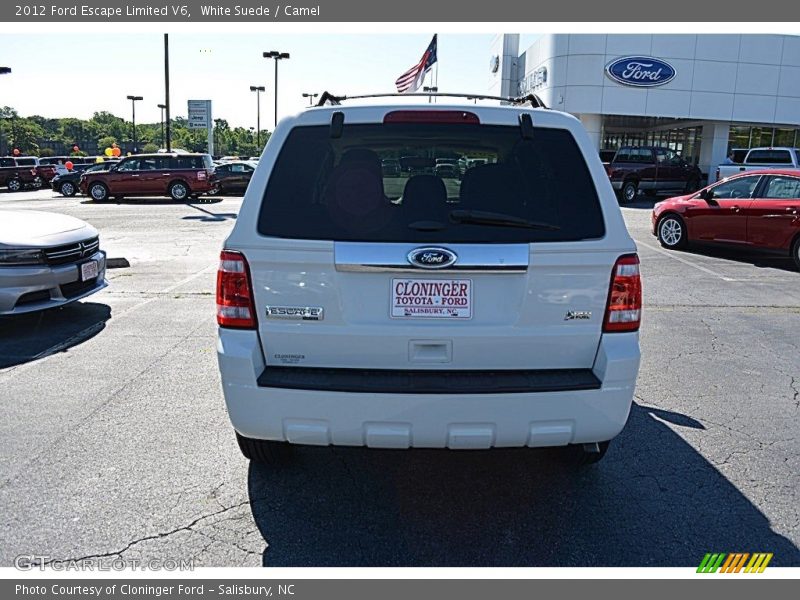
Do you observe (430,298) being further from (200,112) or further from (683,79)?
(200,112)

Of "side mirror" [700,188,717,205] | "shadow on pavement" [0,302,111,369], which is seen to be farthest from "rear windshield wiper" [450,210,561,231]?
"side mirror" [700,188,717,205]

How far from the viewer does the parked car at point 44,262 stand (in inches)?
253

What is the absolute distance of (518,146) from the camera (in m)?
3.31

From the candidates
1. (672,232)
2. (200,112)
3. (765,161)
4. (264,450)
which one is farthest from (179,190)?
(264,450)

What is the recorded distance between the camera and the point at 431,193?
3.16 metres

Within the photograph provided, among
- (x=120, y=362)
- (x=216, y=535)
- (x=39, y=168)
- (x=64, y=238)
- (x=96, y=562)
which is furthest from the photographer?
(x=39, y=168)

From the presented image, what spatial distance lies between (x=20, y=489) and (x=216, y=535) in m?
1.21

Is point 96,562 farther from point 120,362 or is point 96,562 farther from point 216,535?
point 120,362

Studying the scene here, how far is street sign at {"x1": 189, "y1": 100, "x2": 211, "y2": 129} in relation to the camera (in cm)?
4518

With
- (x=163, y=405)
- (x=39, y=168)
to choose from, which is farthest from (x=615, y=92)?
(x=163, y=405)

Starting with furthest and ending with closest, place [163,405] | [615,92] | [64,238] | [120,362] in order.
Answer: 1. [615,92]
2. [64,238]
3. [120,362]
4. [163,405]

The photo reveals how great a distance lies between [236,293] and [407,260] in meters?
0.80

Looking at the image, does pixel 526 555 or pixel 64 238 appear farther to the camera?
pixel 64 238

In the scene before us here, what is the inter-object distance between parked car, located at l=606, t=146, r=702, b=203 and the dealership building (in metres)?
6.21
